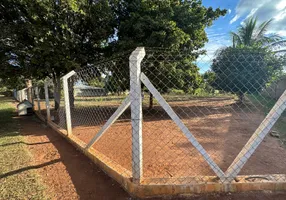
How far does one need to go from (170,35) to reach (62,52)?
4.09 meters

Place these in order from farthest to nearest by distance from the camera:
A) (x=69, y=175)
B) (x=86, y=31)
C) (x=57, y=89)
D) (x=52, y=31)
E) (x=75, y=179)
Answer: (x=57, y=89), (x=86, y=31), (x=52, y=31), (x=69, y=175), (x=75, y=179)

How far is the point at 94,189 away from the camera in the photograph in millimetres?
2324

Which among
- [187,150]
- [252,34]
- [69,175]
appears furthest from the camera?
[252,34]

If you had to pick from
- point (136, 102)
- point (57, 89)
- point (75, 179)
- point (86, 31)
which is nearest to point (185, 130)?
point (136, 102)

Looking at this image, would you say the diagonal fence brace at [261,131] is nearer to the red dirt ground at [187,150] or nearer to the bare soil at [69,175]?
the red dirt ground at [187,150]

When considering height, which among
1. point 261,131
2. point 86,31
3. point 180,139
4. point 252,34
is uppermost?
point 252,34

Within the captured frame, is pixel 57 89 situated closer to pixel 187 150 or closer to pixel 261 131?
pixel 187 150

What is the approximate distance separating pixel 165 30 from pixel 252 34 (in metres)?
9.63

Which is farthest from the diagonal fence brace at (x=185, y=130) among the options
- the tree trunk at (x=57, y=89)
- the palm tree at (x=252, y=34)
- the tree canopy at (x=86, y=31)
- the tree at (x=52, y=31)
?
the palm tree at (x=252, y=34)

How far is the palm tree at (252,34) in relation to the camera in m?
12.2

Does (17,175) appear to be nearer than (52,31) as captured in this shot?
Yes

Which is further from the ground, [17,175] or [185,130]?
[185,130]

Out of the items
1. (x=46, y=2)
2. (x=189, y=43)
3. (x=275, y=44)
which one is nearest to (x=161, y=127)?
(x=189, y=43)

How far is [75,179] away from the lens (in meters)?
2.58
